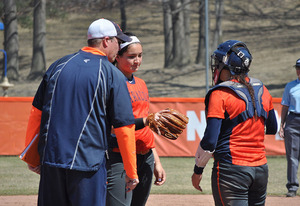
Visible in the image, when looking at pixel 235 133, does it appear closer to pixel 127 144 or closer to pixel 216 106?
pixel 216 106

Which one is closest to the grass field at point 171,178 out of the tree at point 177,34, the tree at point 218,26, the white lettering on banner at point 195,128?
the white lettering on banner at point 195,128

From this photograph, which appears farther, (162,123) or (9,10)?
(9,10)

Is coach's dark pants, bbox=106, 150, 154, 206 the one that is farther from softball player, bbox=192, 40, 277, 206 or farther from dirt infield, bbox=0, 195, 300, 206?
dirt infield, bbox=0, 195, 300, 206

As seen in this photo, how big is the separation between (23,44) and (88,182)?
21.9 meters

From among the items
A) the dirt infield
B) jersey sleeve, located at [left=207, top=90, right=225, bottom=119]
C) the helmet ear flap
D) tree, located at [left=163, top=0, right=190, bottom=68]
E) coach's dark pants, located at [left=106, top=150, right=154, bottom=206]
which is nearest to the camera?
jersey sleeve, located at [left=207, top=90, right=225, bottom=119]

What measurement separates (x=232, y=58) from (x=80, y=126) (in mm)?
1340

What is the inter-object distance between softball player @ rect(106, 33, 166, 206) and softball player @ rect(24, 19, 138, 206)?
819 mm

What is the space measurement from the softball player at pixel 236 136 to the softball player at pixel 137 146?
66 centimetres

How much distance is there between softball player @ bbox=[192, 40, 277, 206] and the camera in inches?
140

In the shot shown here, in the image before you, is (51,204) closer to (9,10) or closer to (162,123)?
(162,123)

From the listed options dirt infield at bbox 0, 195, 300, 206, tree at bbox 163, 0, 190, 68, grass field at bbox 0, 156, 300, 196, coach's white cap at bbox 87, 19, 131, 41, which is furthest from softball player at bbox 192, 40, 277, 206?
tree at bbox 163, 0, 190, 68

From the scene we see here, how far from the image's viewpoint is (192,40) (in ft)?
89.2

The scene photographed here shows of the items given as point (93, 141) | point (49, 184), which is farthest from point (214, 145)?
point (49, 184)

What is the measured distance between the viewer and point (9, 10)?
20.7 meters
